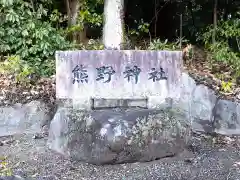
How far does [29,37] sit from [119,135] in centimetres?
337

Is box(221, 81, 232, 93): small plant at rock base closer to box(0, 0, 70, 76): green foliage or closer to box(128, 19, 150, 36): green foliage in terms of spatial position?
box(128, 19, 150, 36): green foliage

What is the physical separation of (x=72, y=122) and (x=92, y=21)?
3.24 metres

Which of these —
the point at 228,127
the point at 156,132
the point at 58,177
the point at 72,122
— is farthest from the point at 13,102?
the point at 228,127

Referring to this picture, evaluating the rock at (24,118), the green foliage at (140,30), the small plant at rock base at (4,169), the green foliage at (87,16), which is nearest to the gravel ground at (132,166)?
the small plant at rock base at (4,169)

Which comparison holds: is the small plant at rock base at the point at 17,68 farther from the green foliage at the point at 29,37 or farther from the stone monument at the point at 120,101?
the stone monument at the point at 120,101

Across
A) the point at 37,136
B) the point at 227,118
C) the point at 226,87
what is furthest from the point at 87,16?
the point at 227,118

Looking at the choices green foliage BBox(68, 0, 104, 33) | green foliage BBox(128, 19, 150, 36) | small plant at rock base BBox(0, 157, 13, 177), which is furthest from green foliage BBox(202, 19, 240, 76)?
small plant at rock base BBox(0, 157, 13, 177)

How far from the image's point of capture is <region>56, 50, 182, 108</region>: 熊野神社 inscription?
4629 mm

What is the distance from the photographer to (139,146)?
14.4 ft

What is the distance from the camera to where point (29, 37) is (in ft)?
22.2

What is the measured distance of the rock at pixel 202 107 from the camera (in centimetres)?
600

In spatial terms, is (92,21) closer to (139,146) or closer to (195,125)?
(195,125)

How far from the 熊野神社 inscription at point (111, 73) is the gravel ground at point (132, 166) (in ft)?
2.82

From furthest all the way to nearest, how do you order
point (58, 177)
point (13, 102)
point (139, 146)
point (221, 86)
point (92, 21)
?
point (92, 21), point (221, 86), point (13, 102), point (139, 146), point (58, 177)
